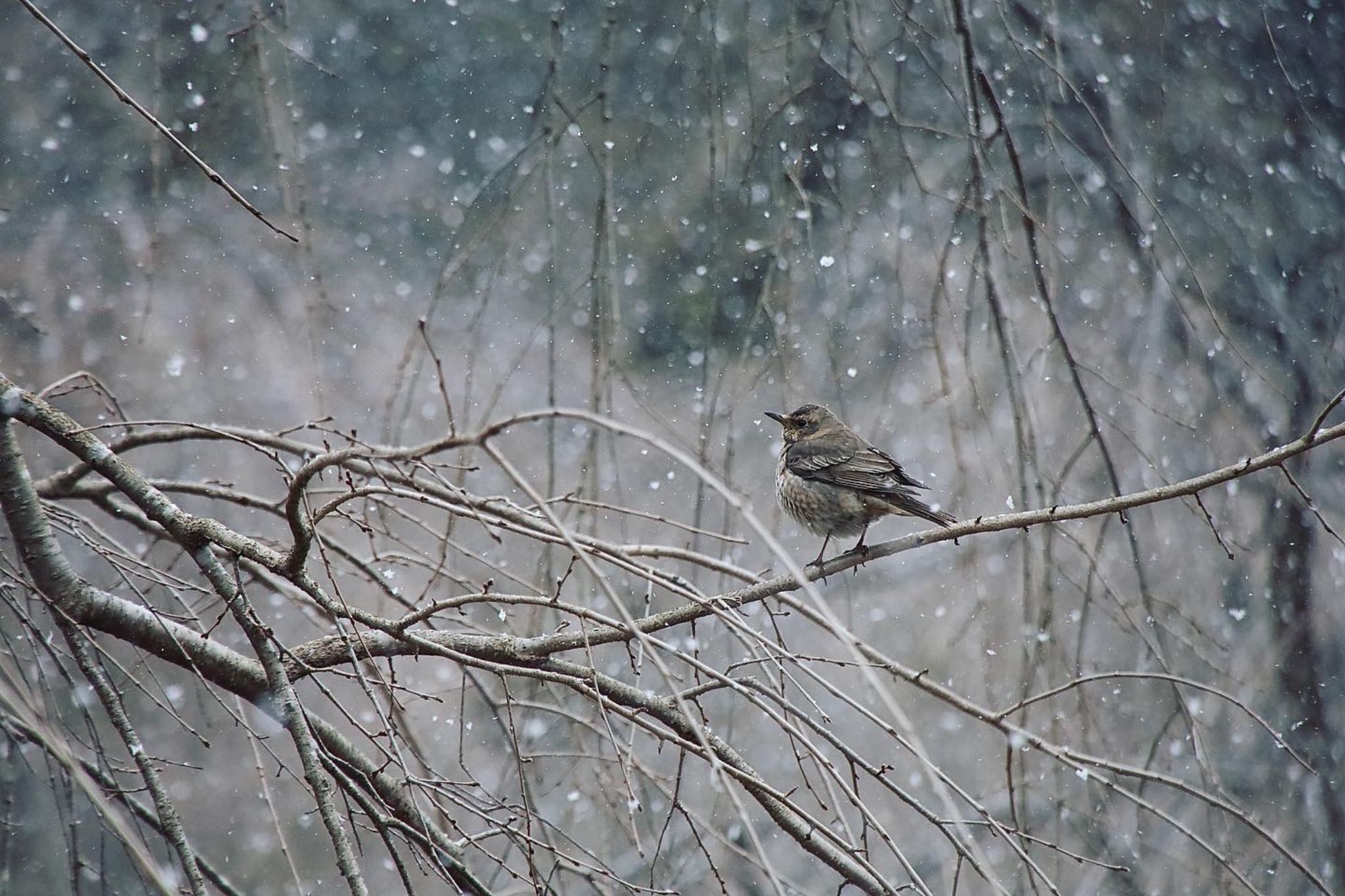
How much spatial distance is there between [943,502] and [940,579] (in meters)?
1.30

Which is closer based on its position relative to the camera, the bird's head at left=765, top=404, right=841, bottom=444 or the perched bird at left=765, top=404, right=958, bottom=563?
the perched bird at left=765, top=404, right=958, bottom=563

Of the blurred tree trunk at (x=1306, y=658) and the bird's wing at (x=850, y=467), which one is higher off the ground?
the bird's wing at (x=850, y=467)

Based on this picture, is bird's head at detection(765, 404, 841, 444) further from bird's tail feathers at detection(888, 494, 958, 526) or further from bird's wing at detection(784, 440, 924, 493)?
bird's tail feathers at detection(888, 494, 958, 526)

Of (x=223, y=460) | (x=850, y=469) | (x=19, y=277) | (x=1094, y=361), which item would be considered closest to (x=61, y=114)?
(x=19, y=277)

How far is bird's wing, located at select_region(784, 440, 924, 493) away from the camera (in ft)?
10.4

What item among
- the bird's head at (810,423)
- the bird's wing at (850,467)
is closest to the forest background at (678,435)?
the bird's wing at (850,467)

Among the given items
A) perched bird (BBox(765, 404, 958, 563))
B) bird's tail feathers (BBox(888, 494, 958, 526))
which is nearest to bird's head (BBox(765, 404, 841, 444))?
perched bird (BBox(765, 404, 958, 563))

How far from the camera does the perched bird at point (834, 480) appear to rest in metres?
3.16

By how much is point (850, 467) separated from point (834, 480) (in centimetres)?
8

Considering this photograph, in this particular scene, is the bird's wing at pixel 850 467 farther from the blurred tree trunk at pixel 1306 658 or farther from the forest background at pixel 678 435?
the blurred tree trunk at pixel 1306 658

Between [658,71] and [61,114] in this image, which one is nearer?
[658,71]

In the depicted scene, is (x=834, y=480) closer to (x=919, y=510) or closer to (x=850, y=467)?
(x=850, y=467)

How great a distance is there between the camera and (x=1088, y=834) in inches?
121

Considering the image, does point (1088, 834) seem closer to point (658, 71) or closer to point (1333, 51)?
point (1333, 51)
